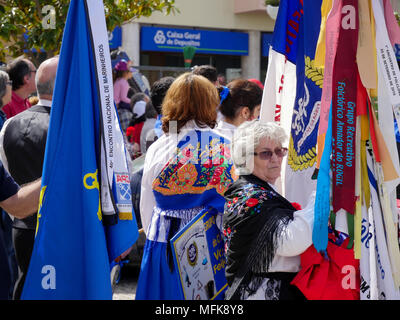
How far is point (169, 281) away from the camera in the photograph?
418cm

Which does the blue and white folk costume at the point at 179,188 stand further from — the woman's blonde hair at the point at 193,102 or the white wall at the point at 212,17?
the white wall at the point at 212,17

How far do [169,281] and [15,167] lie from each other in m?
1.29

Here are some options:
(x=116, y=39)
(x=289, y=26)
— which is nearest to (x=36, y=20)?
(x=289, y=26)

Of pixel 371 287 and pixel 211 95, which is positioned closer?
pixel 371 287

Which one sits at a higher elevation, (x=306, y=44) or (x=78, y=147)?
(x=306, y=44)

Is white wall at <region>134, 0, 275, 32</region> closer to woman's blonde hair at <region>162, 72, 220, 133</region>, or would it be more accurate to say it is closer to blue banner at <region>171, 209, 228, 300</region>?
woman's blonde hair at <region>162, 72, 220, 133</region>

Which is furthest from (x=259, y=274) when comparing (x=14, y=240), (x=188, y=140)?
(x=14, y=240)

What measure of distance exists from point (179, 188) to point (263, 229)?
1114 mm

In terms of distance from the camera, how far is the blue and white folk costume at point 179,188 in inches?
164

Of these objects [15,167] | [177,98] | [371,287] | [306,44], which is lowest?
[371,287]

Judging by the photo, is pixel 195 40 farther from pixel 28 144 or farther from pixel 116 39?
pixel 28 144

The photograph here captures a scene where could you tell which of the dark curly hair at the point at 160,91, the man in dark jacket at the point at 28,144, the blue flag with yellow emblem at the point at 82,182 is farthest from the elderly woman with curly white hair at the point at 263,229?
the dark curly hair at the point at 160,91

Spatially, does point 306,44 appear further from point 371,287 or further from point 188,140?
point 371,287

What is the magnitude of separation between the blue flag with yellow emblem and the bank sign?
19.9 metres
